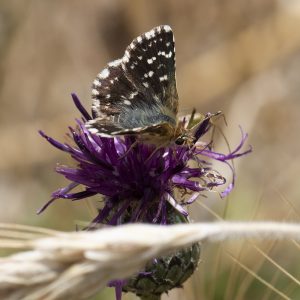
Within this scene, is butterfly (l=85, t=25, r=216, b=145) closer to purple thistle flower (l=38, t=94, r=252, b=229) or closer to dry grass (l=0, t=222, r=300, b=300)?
purple thistle flower (l=38, t=94, r=252, b=229)

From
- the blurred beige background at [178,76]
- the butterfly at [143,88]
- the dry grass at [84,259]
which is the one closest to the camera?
the dry grass at [84,259]

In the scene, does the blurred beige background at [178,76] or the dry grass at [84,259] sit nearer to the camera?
the dry grass at [84,259]

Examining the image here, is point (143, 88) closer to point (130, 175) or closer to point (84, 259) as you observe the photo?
point (130, 175)

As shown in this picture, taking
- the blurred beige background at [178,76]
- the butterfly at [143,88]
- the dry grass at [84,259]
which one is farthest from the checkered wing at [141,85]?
the blurred beige background at [178,76]

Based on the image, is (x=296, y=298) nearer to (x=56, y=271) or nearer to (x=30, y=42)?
(x=56, y=271)

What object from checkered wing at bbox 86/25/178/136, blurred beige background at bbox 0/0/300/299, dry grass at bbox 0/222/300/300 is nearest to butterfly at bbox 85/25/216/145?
checkered wing at bbox 86/25/178/136

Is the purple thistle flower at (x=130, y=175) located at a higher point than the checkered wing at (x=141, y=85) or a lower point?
lower

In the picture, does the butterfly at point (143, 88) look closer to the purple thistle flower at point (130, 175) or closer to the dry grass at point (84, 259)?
the purple thistle flower at point (130, 175)

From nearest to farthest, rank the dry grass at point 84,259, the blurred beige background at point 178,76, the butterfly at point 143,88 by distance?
the dry grass at point 84,259 → the butterfly at point 143,88 → the blurred beige background at point 178,76
